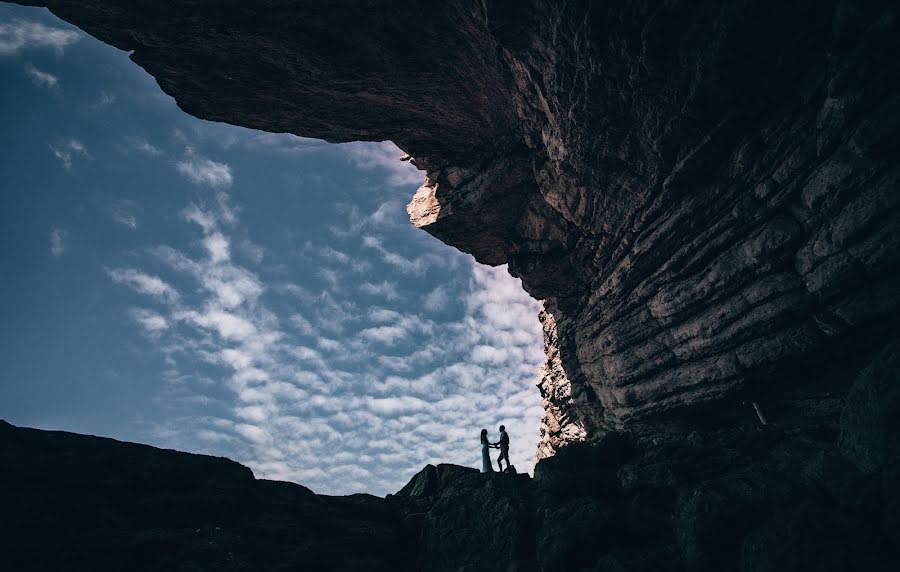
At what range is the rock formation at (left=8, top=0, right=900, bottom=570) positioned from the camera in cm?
1052

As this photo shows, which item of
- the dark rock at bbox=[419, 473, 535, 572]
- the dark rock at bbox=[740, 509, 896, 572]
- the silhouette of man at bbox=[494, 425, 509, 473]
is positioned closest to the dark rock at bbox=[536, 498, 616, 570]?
the dark rock at bbox=[419, 473, 535, 572]

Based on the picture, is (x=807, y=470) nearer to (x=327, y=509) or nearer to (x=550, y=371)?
(x=327, y=509)

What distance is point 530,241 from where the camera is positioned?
108 feet

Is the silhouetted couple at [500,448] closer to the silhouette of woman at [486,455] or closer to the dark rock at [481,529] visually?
the silhouette of woman at [486,455]

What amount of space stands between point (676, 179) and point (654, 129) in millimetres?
2691

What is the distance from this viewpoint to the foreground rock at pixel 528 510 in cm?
865

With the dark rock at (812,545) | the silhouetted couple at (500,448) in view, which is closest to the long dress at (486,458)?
the silhouetted couple at (500,448)

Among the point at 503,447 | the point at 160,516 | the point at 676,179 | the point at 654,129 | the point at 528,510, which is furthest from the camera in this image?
the point at 503,447

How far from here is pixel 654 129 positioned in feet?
64.7

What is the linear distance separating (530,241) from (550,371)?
1540cm

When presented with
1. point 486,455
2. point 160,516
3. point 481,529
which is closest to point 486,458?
point 486,455

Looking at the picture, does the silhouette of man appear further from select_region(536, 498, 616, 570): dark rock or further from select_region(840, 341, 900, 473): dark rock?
select_region(840, 341, 900, 473): dark rock

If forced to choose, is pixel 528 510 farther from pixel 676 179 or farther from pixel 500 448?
pixel 676 179

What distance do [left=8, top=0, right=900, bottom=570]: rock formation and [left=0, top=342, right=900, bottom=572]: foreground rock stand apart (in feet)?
0.29
